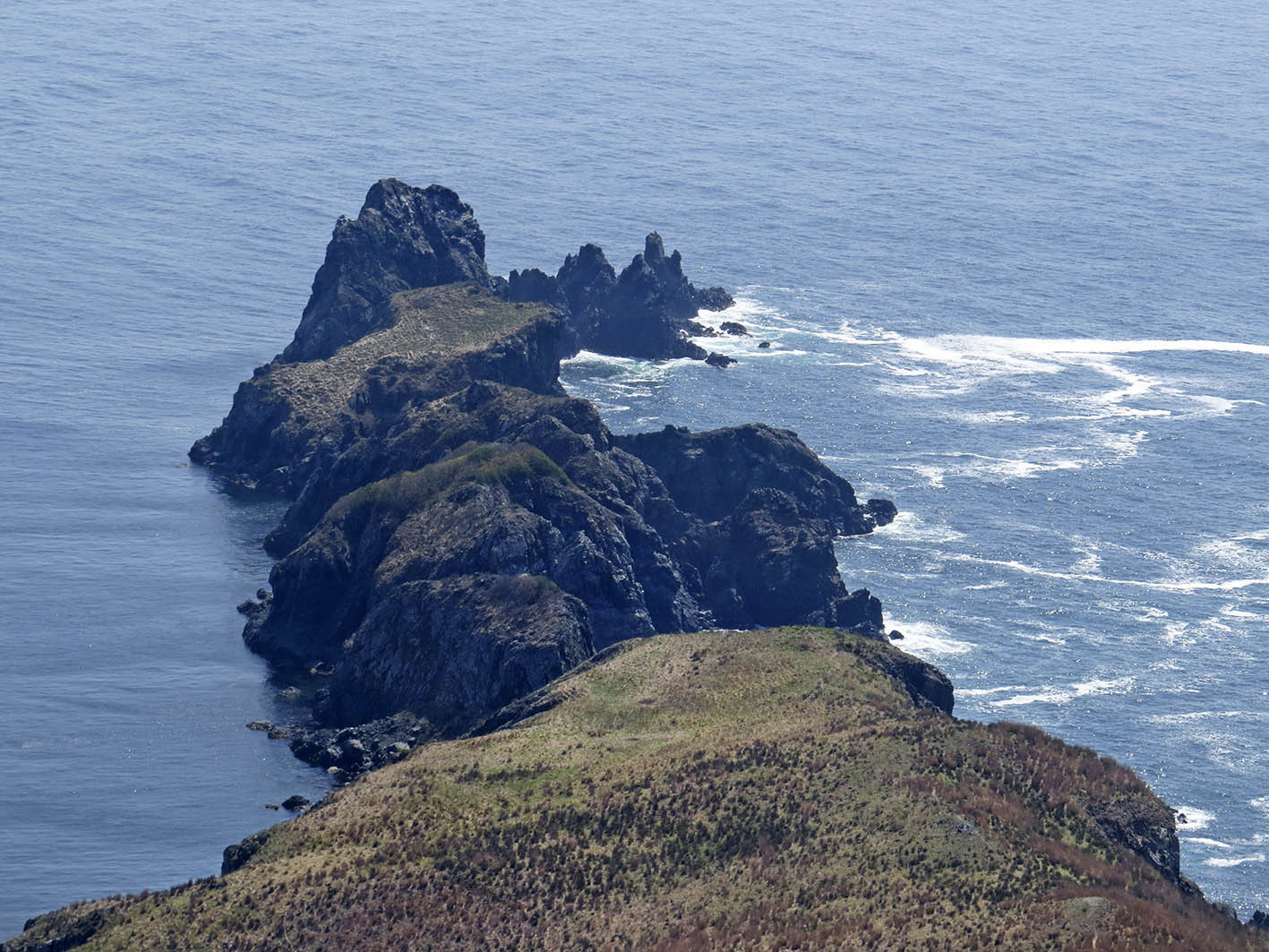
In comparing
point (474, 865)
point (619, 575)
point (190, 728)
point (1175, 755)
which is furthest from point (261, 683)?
point (1175, 755)

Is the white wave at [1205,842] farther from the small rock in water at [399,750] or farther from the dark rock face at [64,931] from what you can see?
the dark rock face at [64,931]

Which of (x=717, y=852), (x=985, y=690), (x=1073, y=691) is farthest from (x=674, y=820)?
(x=1073, y=691)

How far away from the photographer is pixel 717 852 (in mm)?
134375

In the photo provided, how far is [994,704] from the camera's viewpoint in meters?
190

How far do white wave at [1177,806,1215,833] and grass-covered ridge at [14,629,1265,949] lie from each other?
27866 millimetres

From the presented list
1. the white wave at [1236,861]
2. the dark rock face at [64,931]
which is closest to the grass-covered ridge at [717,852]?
the dark rock face at [64,931]

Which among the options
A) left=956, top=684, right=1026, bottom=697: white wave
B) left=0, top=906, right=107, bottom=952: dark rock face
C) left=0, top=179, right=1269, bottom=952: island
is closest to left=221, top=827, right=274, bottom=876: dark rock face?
left=0, top=179, right=1269, bottom=952: island

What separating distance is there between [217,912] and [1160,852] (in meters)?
58.9

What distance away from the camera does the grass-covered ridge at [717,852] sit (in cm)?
12294

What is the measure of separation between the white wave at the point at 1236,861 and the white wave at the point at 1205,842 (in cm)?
169

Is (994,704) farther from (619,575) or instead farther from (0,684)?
(0,684)

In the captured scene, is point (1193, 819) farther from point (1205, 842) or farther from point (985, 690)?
point (985, 690)

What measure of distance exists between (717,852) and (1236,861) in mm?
53509

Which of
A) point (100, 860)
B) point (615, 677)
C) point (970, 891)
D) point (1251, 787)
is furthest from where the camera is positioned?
point (1251, 787)
